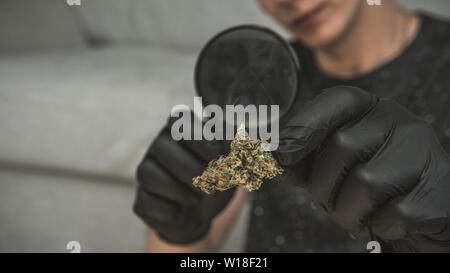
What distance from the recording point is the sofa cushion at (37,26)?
43.0 inches

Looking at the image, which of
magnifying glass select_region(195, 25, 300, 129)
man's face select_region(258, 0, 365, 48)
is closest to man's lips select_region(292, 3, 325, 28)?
man's face select_region(258, 0, 365, 48)

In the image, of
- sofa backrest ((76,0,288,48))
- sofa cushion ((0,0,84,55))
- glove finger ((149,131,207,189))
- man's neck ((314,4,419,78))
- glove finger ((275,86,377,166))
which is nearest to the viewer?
glove finger ((275,86,377,166))

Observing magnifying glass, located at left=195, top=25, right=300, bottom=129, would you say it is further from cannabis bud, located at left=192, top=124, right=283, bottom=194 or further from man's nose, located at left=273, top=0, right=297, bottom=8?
man's nose, located at left=273, top=0, right=297, bottom=8

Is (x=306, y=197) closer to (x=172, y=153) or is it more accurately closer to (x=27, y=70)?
(x=172, y=153)

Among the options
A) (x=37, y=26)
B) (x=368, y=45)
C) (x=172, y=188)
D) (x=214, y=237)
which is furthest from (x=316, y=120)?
(x=37, y=26)

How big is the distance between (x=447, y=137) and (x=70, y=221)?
0.81m

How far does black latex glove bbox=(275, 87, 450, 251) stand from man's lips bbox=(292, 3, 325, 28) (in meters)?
0.24

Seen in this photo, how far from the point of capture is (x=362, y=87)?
666 mm

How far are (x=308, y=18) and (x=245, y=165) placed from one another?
329 millimetres

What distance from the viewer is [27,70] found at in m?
1.02

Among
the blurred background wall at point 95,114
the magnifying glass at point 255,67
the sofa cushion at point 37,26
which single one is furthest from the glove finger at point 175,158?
the sofa cushion at point 37,26

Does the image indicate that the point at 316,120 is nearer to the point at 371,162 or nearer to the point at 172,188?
the point at 371,162

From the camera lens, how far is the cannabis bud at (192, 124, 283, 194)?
40 centimetres
